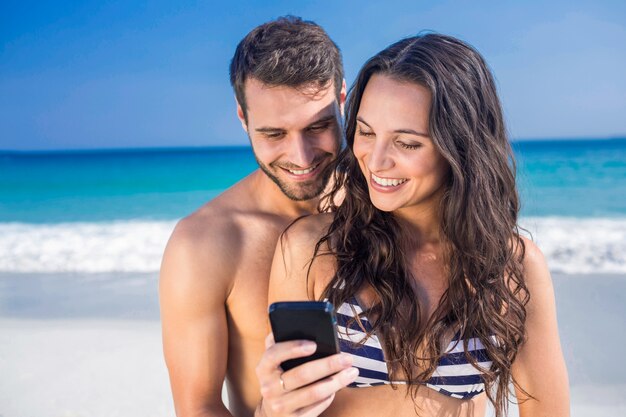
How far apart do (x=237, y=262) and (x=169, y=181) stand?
1615cm

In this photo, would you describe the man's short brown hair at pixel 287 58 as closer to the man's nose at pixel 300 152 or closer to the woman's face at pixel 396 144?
the man's nose at pixel 300 152

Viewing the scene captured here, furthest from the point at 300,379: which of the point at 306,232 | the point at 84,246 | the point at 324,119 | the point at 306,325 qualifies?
the point at 84,246

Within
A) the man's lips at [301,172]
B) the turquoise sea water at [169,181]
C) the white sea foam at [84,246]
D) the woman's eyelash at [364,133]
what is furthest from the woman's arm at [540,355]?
the turquoise sea water at [169,181]

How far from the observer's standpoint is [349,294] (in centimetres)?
205

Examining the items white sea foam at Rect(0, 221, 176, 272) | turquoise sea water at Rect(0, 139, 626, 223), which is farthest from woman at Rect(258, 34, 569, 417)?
turquoise sea water at Rect(0, 139, 626, 223)

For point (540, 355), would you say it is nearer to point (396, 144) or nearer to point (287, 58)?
point (396, 144)

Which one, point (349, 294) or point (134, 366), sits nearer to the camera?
point (349, 294)

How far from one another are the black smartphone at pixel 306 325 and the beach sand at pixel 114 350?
302 centimetres

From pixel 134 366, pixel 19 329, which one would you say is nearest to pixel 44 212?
pixel 19 329

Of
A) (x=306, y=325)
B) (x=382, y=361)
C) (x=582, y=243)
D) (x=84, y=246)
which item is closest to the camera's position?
(x=306, y=325)

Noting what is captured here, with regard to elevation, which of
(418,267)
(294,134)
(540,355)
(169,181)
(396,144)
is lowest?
(540,355)

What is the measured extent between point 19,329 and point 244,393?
3755 millimetres

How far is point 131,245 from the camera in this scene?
1012 cm

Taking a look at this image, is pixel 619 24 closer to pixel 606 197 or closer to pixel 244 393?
pixel 606 197
